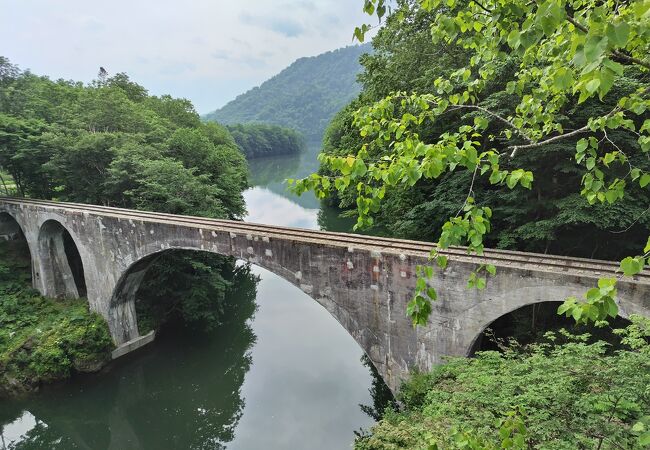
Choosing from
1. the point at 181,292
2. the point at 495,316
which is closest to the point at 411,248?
the point at 495,316

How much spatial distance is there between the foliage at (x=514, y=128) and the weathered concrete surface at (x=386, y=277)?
74 cm

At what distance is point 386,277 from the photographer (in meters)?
7.92

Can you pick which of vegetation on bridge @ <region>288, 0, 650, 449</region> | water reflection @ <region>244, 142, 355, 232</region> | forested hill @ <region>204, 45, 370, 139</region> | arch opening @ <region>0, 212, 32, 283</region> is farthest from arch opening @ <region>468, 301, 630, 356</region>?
forested hill @ <region>204, 45, 370, 139</region>

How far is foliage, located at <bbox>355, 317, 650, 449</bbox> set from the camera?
12.8 ft

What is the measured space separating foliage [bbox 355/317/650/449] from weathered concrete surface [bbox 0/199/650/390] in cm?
95

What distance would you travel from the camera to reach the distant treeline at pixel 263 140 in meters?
83.0

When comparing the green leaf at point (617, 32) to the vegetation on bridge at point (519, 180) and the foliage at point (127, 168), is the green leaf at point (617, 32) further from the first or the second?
the foliage at point (127, 168)

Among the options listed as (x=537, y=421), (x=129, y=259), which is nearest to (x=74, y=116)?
(x=129, y=259)

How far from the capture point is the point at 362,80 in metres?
14.6

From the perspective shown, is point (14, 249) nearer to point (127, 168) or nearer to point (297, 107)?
point (127, 168)

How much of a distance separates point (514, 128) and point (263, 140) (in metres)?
88.0

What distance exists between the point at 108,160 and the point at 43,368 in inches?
380

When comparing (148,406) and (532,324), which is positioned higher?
(532,324)

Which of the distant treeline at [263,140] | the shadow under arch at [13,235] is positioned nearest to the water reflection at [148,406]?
the shadow under arch at [13,235]
